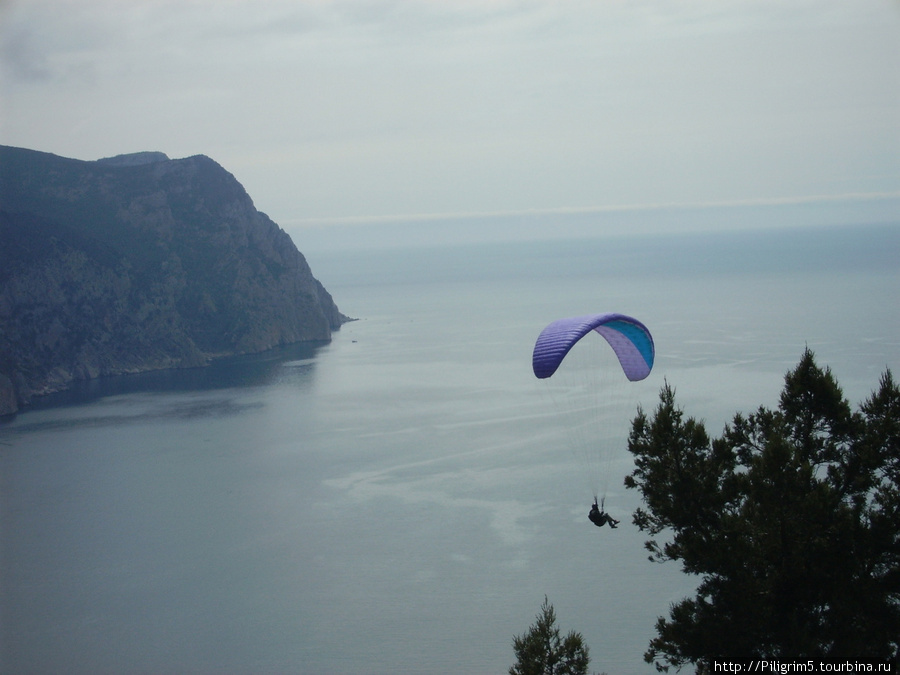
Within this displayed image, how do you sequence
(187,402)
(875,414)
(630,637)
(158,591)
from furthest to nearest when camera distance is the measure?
(187,402) → (158,591) → (630,637) → (875,414)

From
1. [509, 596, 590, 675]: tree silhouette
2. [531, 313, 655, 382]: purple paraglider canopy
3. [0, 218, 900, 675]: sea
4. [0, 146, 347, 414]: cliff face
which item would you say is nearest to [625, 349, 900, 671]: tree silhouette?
[509, 596, 590, 675]: tree silhouette

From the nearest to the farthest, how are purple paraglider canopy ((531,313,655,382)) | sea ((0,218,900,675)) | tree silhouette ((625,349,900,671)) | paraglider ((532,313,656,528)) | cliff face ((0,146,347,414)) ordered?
1. tree silhouette ((625,349,900,671))
2. purple paraglider canopy ((531,313,655,382))
3. paraglider ((532,313,656,528))
4. sea ((0,218,900,675))
5. cliff face ((0,146,347,414))

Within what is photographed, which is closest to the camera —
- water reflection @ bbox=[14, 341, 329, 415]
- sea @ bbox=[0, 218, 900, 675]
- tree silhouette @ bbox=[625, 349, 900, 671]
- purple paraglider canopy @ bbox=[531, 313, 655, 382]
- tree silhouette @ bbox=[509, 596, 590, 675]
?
tree silhouette @ bbox=[625, 349, 900, 671]

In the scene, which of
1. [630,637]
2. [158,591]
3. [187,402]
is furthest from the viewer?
[187,402]

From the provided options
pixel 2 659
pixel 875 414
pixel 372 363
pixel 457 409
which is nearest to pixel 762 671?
pixel 875 414

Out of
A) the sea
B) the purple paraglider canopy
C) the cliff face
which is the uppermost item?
the cliff face

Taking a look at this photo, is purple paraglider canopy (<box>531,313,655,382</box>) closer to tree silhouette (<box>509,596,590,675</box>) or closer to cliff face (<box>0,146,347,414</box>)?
tree silhouette (<box>509,596,590,675</box>)

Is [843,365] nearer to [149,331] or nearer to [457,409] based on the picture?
[457,409]

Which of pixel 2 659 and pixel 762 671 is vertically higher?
pixel 762 671
